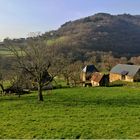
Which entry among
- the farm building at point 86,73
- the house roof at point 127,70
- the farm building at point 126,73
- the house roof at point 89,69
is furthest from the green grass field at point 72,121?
the house roof at point 89,69

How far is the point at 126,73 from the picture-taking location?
292 feet

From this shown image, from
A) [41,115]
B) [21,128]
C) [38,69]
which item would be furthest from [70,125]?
[38,69]

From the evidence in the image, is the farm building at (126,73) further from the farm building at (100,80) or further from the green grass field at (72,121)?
the green grass field at (72,121)

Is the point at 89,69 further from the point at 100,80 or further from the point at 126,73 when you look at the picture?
the point at 100,80

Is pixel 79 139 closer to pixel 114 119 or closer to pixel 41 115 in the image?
pixel 114 119

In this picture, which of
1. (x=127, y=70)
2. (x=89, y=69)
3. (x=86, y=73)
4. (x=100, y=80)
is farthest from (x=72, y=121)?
(x=89, y=69)

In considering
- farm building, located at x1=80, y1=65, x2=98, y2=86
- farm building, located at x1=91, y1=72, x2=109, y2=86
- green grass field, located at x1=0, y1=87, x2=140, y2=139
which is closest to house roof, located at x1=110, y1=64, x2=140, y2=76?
farm building, located at x1=80, y1=65, x2=98, y2=86

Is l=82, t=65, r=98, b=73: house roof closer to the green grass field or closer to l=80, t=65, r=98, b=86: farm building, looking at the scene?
l=80, t=65, r=98, b=86: farm building

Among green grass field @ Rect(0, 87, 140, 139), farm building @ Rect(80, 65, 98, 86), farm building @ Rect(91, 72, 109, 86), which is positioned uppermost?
farm building @ Rect(80, 65, 98, 86)

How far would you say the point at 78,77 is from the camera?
8956cm

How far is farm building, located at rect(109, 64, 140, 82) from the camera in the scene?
84706 millimetres

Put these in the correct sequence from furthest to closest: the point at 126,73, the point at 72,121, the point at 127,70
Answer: the point at 127,70 → the point at 126,73 → the point at 72,121

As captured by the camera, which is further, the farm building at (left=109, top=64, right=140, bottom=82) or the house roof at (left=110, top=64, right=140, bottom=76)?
the house roof at (left=110, top=64, right=140, bottom=76)

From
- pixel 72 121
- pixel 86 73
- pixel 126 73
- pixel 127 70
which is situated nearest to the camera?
pixel 72 121
